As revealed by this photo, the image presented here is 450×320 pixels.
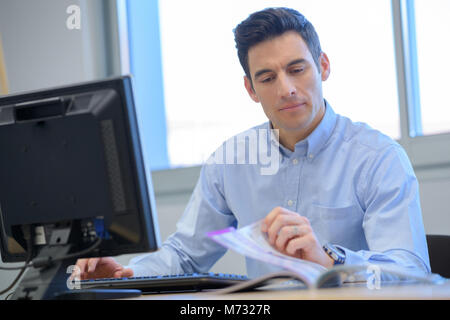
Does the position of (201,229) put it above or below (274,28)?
below

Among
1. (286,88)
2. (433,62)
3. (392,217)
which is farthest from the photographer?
(433,62)

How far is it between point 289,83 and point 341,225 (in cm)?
45

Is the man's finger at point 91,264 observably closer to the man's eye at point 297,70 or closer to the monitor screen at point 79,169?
the monitor screen at point 79,169

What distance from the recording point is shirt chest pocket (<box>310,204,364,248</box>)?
161 centimetres

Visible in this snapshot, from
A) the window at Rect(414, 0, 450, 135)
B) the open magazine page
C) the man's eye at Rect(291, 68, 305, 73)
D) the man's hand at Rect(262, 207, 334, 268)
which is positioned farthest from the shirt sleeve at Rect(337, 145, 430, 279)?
the window at Rect(414, 0, 450, 135)

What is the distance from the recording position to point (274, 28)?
69.7 inches

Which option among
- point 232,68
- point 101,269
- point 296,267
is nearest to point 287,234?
point 296,267

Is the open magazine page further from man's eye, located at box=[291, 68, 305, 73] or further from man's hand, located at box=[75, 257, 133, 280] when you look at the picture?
man's eye, located at box=[291, 68, 305, 73]

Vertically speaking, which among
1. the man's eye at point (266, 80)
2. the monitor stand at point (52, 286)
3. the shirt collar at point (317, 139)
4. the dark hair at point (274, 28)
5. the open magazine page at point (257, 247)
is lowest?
the monitor stand at point (52, 286)

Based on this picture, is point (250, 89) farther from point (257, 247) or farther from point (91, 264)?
point (257, 247)

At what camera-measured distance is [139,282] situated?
1.12 metres

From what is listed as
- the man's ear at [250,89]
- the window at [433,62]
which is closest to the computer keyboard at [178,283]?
the man's ear at [250,89]

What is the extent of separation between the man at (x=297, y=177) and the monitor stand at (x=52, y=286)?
12.8 inches

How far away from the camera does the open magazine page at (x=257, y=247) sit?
0.90 meters
